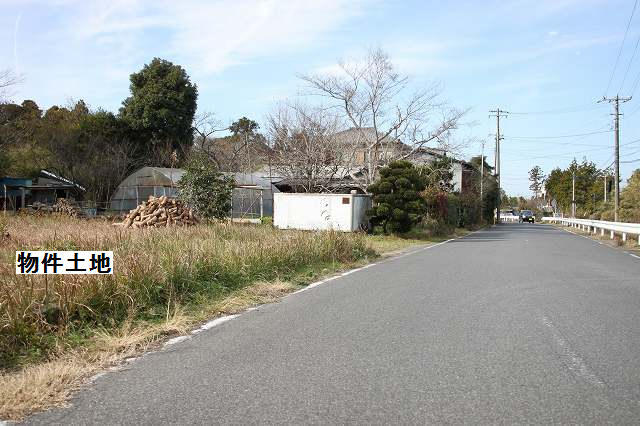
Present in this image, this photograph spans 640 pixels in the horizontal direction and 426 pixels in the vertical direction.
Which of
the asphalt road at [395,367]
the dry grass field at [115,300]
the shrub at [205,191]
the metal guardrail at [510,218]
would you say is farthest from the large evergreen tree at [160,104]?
the metal guardrail at [510,218]

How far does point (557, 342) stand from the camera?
6195mm

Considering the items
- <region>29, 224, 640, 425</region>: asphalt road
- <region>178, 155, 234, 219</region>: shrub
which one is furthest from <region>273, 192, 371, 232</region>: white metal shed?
<region>29, 224, 640, 425</region>: asphalt road

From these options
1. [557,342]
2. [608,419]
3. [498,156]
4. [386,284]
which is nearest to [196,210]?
[386,284]

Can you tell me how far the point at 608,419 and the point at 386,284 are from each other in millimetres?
6700

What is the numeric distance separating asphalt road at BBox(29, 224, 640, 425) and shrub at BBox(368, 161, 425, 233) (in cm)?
1633

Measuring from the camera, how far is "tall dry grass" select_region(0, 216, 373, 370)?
5.85 metres

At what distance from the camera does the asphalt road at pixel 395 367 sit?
4.13 meters

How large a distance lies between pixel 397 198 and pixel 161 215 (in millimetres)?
11058

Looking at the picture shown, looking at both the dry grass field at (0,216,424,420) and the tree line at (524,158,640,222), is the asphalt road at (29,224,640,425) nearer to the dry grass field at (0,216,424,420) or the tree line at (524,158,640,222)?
the dry grass field at (0,216,424,420)

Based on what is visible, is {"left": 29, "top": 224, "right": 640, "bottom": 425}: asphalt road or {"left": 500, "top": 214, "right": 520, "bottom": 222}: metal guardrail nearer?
{"left": 29, "top": 224, "right": 640, "bottom": 425}: asphalt road

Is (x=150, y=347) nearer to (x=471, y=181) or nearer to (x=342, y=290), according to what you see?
(x=342, y=290)

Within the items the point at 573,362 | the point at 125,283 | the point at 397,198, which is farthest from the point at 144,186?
the point at 573,362

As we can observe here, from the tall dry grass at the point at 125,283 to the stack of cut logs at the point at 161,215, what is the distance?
20.4ft

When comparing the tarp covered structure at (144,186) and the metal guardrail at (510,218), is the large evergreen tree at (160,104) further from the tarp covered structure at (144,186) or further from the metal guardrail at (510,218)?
the metal guardrail at (510,218)
